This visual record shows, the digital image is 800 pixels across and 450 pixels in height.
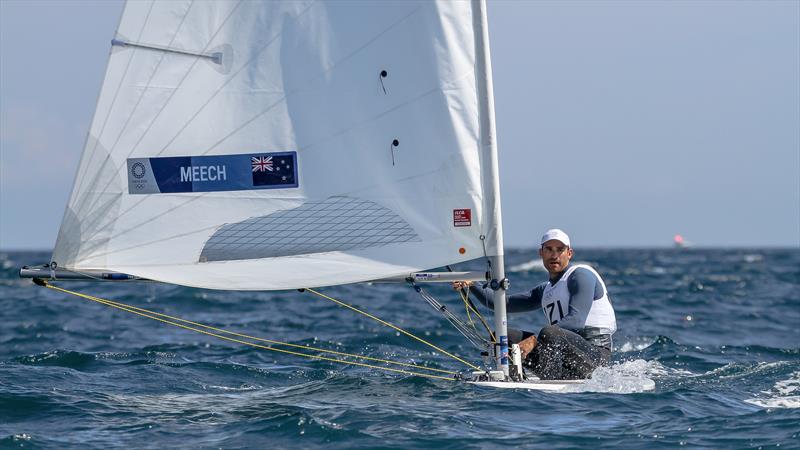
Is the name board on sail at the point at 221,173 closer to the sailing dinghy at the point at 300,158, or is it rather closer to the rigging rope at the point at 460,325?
the sailing dinghy at the point at 300,158

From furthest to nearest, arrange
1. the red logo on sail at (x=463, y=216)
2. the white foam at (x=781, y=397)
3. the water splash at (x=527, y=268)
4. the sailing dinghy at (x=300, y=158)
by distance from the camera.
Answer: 1. the water splash at (x=527, y=268)
2. the white foam at (x=781, y=397)
3. the red logo on sail at (x=463, y=216)
4. the sailing dinghy at (x=300, y=158)

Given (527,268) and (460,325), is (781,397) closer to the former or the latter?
(460,325)

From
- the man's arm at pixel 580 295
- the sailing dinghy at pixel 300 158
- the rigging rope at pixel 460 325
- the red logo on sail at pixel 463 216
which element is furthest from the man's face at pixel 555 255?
the red logo on sail at pixel 463 216

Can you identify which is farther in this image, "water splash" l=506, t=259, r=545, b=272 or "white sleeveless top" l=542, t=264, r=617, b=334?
"water splash" l=506, t=259, r=545, b=272

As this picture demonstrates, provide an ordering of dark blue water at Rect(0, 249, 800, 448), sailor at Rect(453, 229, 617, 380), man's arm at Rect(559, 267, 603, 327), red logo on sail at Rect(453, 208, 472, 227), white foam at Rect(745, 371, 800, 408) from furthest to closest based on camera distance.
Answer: man's arm at Rect(559, 267, 603, 327) < sailor at Rect(453, 229, 617, 380) < white foam at Rect(745, 371, 800, 408) < red logo on sail at Rect(453, 208, 472, 227) < dark blue water at Rect(0, 249, 800, 448)

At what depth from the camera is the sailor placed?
8.42m

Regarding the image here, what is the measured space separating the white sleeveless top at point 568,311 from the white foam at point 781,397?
128cm

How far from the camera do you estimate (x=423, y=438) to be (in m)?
6.83

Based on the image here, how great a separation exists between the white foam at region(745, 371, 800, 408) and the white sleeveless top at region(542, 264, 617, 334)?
128 centimetres

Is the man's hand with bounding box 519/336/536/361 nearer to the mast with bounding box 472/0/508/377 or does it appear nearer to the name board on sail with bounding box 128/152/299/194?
the mast with bounding box 472/0/508/377

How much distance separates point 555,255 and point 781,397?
2.15 m

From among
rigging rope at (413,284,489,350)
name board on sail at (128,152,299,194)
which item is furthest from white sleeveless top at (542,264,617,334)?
name board on sail at (128,152,299,194)

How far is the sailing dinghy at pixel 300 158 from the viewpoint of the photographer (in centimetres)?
780

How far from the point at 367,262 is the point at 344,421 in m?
1.25
